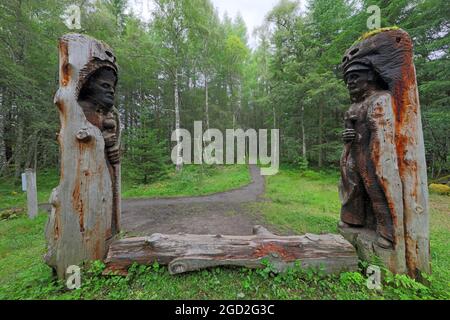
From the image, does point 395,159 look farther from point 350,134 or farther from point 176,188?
point 176,188

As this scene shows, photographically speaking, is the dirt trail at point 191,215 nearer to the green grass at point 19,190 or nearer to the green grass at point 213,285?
the green grass at point 213,285

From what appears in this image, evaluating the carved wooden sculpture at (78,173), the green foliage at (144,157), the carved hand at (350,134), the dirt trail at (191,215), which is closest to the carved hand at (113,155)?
the carved wooden sculpture at (78,173)

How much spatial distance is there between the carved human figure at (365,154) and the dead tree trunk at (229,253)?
Result: 0.55 m

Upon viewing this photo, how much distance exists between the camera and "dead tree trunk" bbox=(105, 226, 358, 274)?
7.76 feet

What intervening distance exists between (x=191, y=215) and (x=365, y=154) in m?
4.25

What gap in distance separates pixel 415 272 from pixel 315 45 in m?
15.3

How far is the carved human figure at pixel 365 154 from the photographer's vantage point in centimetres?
228

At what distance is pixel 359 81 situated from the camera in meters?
2.57

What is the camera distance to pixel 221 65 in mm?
16656

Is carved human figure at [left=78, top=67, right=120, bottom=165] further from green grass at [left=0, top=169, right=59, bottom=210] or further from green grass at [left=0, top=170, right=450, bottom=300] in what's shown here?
green grass at [left=0, top=169, right=59, bottom=210]

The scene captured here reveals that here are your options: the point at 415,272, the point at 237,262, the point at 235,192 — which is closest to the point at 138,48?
the point at 235,192

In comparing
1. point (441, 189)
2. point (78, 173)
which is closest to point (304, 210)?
point (78, 173)

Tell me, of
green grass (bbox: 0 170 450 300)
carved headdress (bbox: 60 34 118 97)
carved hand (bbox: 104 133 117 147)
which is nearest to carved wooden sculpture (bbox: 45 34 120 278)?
carved headdress (bbox: 60 34 118 97)

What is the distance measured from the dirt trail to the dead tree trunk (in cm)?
143
